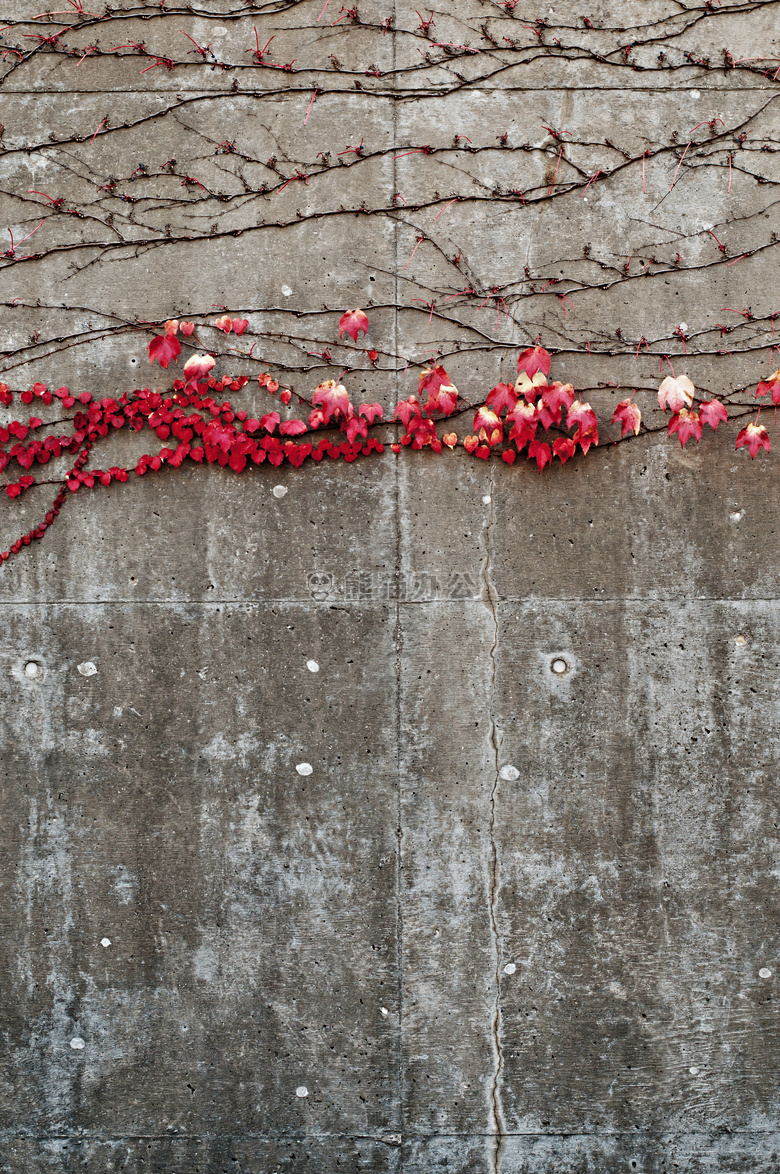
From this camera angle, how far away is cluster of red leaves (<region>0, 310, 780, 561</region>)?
9.25ft

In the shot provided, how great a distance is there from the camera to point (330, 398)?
2783 millimetres

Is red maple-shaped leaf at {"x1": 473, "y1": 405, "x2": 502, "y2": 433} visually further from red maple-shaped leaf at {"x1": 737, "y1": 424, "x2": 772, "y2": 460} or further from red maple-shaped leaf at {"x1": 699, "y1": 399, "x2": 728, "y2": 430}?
red maple-shaped leaf at {"x1": 737, "y1": 424, "x2": 772, "y2": 460}

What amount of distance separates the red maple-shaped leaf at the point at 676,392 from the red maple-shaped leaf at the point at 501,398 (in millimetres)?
591

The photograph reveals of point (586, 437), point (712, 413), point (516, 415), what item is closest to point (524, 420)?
point (516, 415)

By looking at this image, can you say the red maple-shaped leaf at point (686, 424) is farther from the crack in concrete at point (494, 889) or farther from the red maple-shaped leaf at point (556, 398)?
the crack in concrete at point (494, 889)

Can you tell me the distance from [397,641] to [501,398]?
107 cm

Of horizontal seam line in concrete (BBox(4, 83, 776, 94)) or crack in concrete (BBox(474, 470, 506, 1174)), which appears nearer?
crack in concrete (BBox(474, 470, 506, 1174))

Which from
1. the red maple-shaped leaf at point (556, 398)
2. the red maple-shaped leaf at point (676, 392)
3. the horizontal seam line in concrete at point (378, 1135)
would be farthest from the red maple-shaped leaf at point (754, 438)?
the horizontal seam line in concrete at point (378, 1135)

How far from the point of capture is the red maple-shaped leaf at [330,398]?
278cm

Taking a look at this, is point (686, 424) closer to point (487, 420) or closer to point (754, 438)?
point (754, 438)

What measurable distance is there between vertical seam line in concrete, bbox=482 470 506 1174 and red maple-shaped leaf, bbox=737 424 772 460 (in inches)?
40.6

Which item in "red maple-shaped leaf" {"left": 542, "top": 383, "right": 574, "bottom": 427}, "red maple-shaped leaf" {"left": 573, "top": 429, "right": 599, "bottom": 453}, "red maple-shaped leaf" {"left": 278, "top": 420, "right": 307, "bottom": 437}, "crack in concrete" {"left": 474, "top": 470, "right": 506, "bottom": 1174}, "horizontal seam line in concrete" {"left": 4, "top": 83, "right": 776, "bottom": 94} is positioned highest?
"horizontal seam line in concrete" {"left": 4, "top": 83, "right": 776, "bottom": 94}
